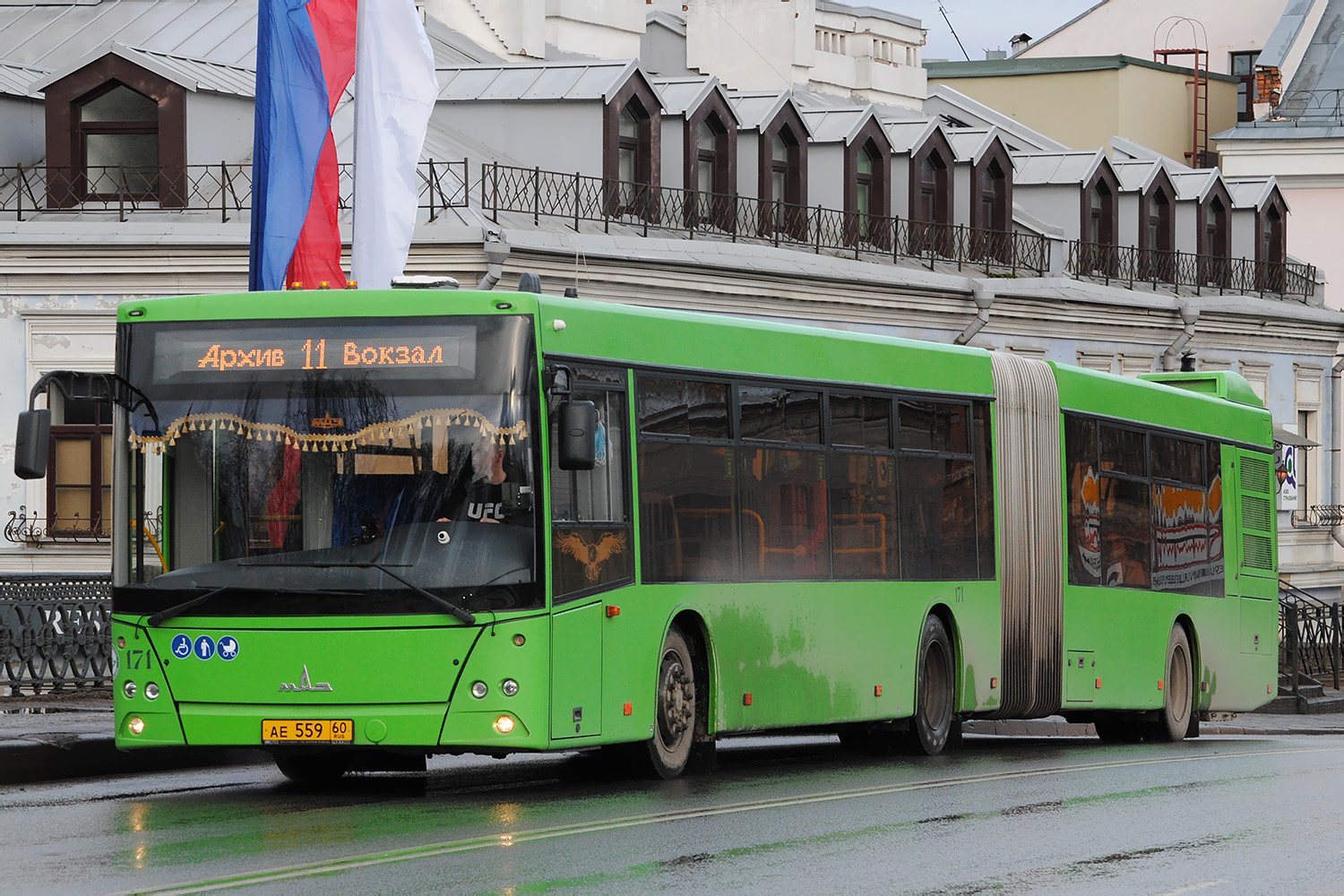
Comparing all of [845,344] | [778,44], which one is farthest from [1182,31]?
[845,344]

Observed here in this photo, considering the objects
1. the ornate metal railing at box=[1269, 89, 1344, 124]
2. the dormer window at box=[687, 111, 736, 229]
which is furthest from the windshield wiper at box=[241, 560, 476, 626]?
the ornate metal railing at box=[1269, 89, 1344, 124]

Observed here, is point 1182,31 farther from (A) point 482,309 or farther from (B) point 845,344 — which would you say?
(A) point 482,309

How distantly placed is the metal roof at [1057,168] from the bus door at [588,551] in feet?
86.2

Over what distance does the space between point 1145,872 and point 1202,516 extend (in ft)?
41.6

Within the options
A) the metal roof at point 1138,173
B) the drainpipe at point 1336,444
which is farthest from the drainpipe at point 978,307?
the drainpipe at point 1336,444

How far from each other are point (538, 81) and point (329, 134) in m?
11.4

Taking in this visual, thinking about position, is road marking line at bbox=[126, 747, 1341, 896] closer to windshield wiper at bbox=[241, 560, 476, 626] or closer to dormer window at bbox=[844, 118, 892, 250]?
windshield wiper at bbox=[241, 560, 476, 626]

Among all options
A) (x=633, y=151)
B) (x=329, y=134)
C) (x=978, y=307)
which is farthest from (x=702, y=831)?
(x=978, y=307)

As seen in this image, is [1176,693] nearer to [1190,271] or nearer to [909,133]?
[909,133]

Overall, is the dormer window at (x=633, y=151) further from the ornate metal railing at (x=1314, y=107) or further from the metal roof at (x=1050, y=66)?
the ornate metal railing at (x=1314, y=107)

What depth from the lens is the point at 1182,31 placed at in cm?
5903

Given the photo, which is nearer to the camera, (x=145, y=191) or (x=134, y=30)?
(x=145, y=191)

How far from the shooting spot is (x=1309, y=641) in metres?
34.3

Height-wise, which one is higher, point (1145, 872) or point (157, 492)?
point (157, 492)
